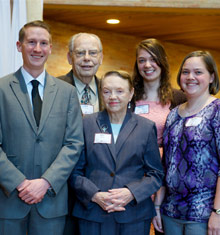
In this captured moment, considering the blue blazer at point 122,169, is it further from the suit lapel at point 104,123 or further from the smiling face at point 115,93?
the smiling face at point 115,93

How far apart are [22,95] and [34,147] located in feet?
1.16

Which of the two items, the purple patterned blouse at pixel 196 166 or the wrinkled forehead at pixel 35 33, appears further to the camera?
the wrinkled forehead at pixel 35 33

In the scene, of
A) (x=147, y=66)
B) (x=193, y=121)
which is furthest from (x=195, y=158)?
(x=147, y=66)

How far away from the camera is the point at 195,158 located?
236cm

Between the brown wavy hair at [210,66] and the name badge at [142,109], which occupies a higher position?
the brown wavy hair at [210,66]

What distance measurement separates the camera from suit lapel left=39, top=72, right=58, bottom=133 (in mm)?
2381

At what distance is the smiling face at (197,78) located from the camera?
248cm

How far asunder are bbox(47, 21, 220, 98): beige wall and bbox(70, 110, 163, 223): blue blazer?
4341 millimetres

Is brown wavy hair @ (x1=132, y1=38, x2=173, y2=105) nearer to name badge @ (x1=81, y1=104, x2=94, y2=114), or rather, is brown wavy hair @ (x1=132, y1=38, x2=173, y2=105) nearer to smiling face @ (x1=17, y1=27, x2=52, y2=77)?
name badge @ (x1=81, y1=104, x2=94, y2=114)

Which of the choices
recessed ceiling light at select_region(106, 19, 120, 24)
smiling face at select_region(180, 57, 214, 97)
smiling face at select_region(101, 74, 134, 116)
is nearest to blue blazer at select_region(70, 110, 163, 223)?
smiling face at select_region(101, 74, 134, 116)

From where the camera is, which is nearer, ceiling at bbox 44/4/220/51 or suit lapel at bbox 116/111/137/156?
suit lapel at bbox 116/111/137/156

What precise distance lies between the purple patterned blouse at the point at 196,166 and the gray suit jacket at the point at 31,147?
68 cm

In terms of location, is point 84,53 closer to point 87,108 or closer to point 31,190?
point 87,108

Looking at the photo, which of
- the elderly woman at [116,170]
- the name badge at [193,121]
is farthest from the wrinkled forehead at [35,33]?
the name badge at [193,121]
